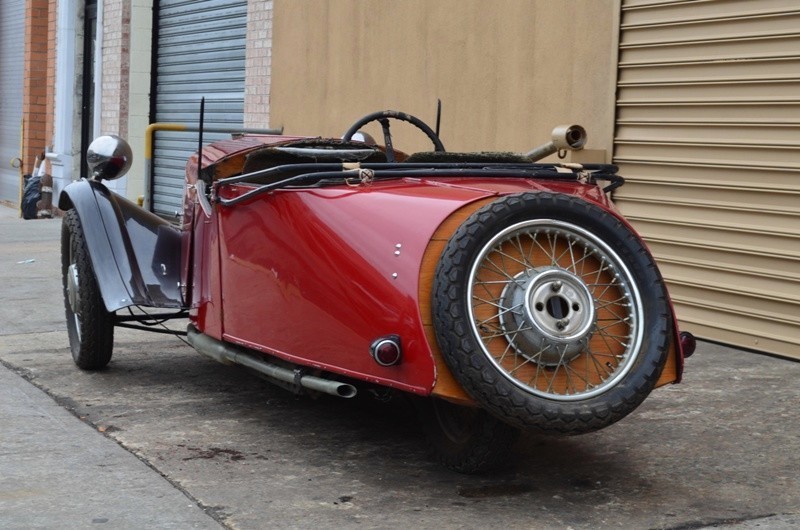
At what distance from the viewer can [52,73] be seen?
59.4ft

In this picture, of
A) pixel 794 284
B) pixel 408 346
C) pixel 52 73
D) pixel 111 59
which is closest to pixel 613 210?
pixel 408 346

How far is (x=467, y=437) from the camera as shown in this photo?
14.1 ft

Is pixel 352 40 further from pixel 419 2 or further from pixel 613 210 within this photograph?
pixel 613 210

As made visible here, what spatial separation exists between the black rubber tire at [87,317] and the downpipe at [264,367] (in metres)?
0.62

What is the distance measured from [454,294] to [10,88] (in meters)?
18.6

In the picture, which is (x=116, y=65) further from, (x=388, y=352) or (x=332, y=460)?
(x=388, y=352)

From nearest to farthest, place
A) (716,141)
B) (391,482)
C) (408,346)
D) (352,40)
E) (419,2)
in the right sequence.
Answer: (408,346)
(391,482)
(716,141)
(419,2)
(352,40)

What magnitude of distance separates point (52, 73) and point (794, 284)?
1381 centimetres

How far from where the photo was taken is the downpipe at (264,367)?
4211 millimetres

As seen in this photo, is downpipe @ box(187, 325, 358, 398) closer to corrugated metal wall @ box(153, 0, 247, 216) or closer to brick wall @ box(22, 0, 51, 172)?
corrugated metal wall @ box(153, 0, 247, 216)

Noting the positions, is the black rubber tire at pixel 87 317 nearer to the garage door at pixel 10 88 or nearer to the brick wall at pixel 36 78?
the brick wall at pixel 36 78

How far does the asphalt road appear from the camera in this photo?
13.0 feet

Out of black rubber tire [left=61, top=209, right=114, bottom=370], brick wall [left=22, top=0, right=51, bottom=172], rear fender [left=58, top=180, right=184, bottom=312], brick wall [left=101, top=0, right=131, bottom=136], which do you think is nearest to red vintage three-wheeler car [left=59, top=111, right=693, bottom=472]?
rear fender [left=58, top=180, right=184, bottom=312]

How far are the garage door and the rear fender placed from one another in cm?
1460
